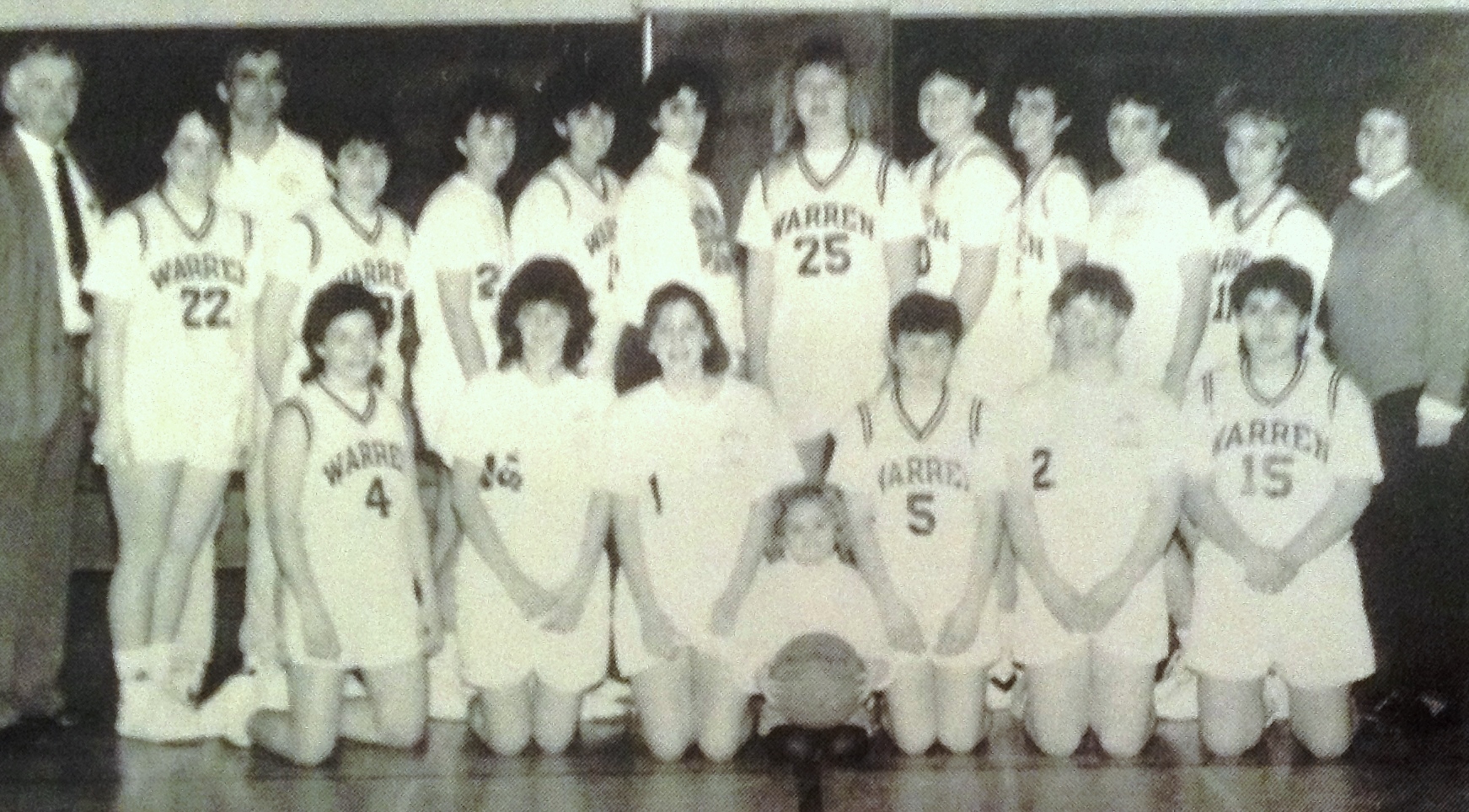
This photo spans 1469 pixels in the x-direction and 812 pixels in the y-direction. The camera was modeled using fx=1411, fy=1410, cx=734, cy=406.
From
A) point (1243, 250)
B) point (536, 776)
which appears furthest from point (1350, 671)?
point (536, 776)

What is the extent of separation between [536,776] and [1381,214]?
4.60 ft

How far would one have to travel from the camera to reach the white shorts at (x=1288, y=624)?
195cm

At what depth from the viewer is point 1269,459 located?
6.39 ft

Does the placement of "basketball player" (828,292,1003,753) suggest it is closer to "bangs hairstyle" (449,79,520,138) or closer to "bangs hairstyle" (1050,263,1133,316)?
"bangs hairstyle" (1050,263,1133,316)

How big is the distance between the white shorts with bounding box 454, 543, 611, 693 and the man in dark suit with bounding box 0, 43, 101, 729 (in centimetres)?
57

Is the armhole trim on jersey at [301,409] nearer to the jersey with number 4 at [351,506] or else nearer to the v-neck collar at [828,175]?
the jersey with number 4 at [351,506]

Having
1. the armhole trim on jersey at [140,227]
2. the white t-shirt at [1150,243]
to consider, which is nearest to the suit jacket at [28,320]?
the armhole trim on jersey at [140,227]

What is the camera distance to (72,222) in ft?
6.47

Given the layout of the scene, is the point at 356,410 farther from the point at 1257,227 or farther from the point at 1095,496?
the point at 1257,227

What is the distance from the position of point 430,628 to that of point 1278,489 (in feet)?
3.90

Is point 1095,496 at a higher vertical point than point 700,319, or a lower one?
lower

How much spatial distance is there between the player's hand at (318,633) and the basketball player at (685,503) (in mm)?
398

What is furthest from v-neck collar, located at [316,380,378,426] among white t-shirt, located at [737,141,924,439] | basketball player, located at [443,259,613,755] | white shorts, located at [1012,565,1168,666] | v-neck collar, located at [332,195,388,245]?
white shorts, located at [1012,565,1168,666]

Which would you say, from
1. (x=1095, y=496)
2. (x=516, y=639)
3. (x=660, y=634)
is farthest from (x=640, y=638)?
(x=1095, y=496)
